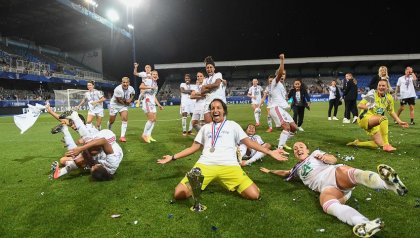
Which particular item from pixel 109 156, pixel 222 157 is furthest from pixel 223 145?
pixel 109 156

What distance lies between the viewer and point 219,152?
5059mm

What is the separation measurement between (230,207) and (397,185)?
2129mm

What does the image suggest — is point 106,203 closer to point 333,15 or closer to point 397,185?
point 397,185

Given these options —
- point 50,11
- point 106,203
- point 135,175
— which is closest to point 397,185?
point 106,203

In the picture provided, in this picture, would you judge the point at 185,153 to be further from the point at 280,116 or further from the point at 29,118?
the point at 29,118

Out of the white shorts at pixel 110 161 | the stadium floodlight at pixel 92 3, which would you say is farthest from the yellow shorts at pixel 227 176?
the stadium floodlight at pixel 92 3

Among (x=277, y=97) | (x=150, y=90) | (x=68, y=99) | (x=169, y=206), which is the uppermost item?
(x=150, y=90)

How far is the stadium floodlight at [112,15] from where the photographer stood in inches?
1996

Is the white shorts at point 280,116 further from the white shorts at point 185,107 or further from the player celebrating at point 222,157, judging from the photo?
the white shorts at point 185,107

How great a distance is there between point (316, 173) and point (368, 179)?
3.38 feet

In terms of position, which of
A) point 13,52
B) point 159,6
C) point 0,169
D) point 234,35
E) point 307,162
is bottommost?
point 0,169

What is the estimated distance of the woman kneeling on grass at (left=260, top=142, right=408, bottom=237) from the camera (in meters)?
3.47

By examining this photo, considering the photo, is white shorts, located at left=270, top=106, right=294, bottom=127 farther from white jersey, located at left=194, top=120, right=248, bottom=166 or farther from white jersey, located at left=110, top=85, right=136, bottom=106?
white jersey, located at left=110, top=85, right=136, bottom=106

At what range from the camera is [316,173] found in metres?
4.76
